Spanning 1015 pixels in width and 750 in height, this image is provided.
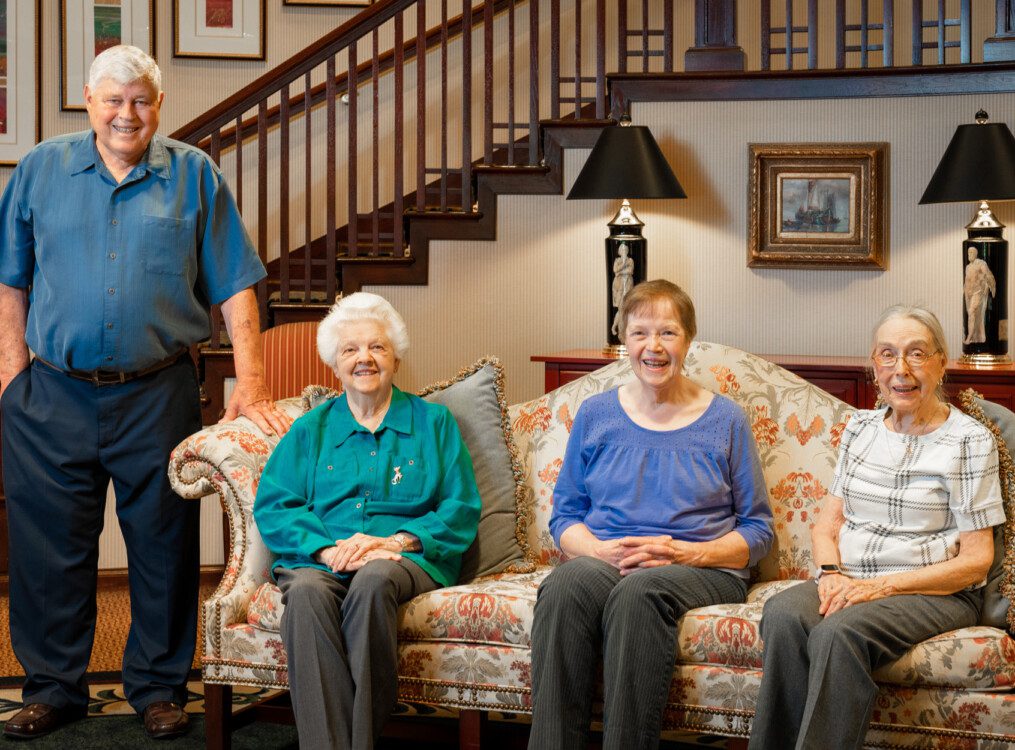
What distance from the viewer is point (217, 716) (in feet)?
9.34

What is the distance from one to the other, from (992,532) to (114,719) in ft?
6.99

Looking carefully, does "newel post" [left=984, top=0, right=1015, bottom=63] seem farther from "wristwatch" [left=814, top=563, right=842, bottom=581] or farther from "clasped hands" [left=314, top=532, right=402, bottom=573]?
"clasped hands" [left=314, top=532, right=402, bottom=573]

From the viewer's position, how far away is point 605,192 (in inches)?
178

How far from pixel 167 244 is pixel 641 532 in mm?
1300

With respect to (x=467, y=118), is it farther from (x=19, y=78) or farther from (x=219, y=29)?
(x=19, y=78)

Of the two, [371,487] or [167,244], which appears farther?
[167,244]

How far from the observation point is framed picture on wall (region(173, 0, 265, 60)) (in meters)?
5.96

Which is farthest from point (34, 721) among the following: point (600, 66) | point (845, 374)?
point (600, 66)

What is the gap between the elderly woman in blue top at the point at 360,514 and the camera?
8.45 ft

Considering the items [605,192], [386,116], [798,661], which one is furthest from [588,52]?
[798,661]

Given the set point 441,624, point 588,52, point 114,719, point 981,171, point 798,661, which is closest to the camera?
point 798,661

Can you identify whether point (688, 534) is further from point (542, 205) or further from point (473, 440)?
point (542, 205)

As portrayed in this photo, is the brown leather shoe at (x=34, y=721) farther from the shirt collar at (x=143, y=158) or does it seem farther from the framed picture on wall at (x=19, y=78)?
the framed picture on wall at (x=19, y=78)

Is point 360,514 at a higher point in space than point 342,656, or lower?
higher
